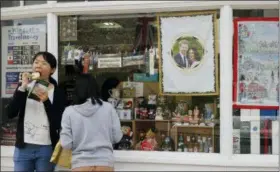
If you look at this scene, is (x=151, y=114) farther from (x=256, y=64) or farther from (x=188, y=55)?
(x=256, y=64)

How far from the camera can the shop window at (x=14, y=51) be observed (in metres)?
5.57

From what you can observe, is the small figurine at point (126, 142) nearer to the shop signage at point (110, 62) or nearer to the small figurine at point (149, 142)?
the small figurine at point (149, 142)

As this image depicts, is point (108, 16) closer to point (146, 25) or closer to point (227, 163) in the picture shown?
point (146, 25)

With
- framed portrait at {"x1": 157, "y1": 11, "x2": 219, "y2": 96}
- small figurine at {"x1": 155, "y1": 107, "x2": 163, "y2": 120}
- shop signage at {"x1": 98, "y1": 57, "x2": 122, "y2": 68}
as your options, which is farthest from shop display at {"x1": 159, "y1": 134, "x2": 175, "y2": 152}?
shop signage at {"x1": 98, "y1": 57, "x2": 122, "y2": 68}

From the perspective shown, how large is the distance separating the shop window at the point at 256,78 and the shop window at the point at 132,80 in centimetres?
41

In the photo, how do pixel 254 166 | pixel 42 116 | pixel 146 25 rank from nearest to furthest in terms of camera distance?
pixel 42 116 < pixel 254 166 < pixel 146 25

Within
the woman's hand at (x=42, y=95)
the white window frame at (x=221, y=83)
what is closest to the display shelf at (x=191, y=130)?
the white window frame at (x=221, y=83)

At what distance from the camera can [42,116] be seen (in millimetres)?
4473

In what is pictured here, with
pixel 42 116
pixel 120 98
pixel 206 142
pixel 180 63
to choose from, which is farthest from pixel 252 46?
pixel 42 116

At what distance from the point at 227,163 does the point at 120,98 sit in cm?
146

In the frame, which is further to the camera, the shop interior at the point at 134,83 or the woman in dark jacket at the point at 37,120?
the shop interior at the point at 134,83

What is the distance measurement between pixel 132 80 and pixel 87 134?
62.6 inches

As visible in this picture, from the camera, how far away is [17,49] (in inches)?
223

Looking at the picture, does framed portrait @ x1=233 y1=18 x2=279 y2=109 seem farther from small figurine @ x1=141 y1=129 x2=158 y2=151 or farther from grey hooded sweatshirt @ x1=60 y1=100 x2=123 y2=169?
grey hooded sweatshirt @ x1=60 y1=100 x2=123 y2=169
